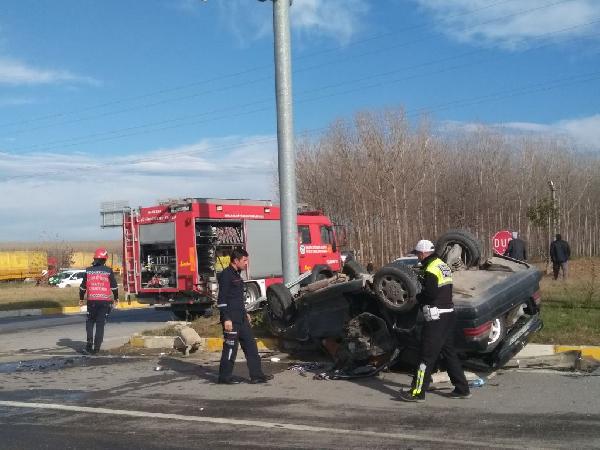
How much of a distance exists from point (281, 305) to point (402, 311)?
2227 millimetres

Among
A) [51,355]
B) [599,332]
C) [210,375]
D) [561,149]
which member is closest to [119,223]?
[51,355]

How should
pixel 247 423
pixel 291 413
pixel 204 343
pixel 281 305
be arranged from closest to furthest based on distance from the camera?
1. pixel 247 423
2. pixel 291 413
3. pixel 281 305
4. pixel 204 343

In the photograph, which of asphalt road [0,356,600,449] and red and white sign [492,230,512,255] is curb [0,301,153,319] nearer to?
red and white sign [492,230,512,255]

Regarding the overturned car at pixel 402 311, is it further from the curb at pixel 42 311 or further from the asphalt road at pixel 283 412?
the curb at pixel 42 311

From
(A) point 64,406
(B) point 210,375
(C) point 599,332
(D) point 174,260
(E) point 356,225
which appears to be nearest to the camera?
(A) point 64,406

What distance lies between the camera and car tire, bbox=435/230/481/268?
9266mm

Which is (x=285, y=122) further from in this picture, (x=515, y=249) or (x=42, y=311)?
(x=42, y=311)

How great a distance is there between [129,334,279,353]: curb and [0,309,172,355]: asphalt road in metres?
1.11

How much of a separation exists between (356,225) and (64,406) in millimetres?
30987

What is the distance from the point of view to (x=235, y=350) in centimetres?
876

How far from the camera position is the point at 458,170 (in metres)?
39.5

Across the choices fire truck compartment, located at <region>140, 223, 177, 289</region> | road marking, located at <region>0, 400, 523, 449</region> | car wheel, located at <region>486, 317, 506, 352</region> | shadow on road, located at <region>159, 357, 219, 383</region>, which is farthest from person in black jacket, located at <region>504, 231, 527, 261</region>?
road marking, located at <region>0, 400, 523, 449</region>

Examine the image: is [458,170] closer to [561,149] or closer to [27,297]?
→ [561,149]

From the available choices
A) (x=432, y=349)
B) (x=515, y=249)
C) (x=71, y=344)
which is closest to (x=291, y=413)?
(x=432, y=349)
